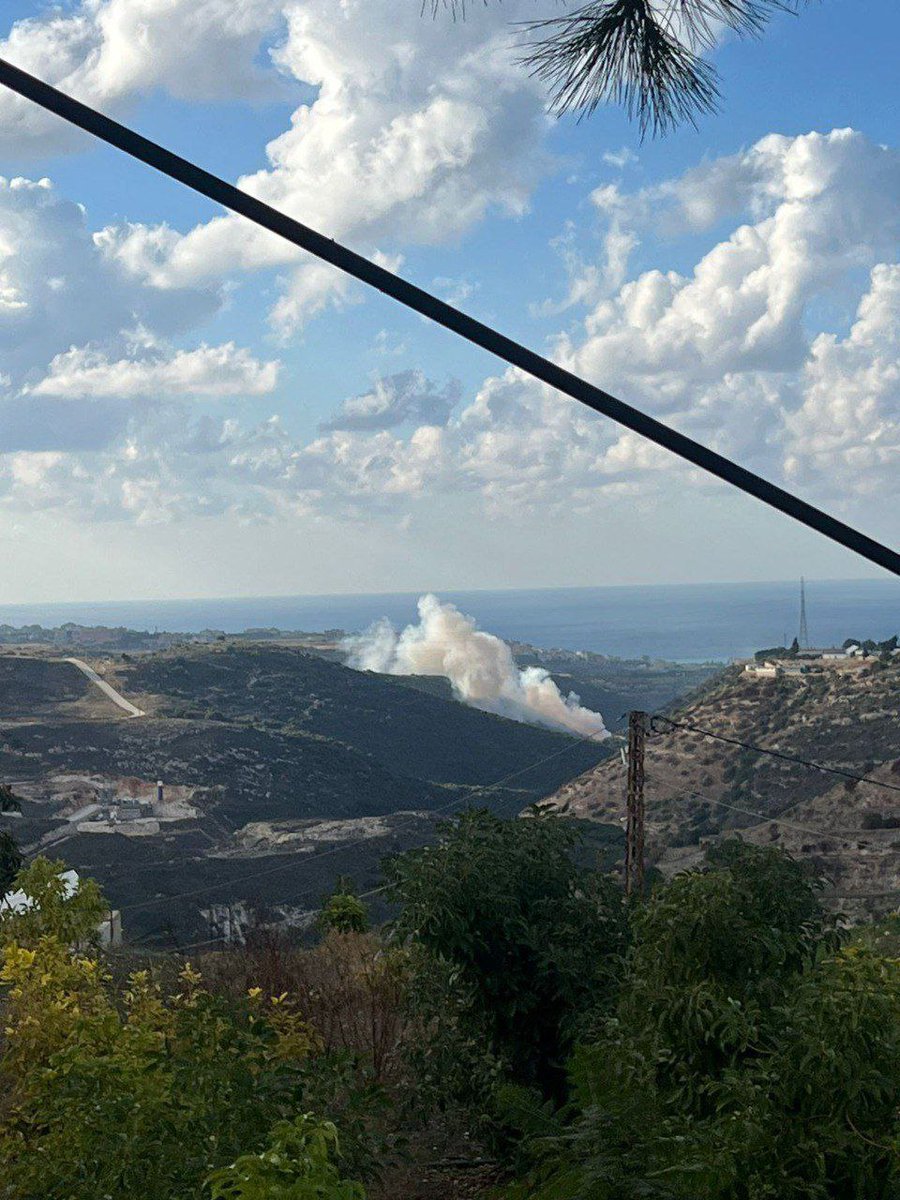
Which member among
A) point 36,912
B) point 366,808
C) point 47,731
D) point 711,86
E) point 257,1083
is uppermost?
point 711,86

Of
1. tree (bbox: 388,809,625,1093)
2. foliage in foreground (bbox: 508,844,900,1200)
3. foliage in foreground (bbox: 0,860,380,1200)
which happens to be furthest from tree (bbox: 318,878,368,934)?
foliage in foreground (bbox: 508,844,900,1200)

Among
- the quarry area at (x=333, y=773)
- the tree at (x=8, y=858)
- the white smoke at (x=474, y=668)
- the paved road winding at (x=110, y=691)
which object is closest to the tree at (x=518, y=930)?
the quarry area at (x=333, y=773)

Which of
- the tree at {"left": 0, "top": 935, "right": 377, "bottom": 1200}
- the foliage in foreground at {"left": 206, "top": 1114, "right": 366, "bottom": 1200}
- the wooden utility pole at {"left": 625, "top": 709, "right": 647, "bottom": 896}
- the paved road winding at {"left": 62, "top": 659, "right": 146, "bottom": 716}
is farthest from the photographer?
the paved road winding at {"left": 62, "top": 659, "right": 146, "bottom": 716}

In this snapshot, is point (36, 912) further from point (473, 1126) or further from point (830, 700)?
point (830, 700)

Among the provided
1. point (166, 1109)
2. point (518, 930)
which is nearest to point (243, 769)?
point (518, 930)

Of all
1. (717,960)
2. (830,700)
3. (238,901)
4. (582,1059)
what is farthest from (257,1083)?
(830,700)

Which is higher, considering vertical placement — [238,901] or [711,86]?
[711,86]

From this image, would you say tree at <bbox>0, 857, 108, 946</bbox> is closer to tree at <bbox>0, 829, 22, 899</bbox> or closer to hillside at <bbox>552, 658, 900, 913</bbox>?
tree at <bbox>0, 829, 22, 899</bbox>
